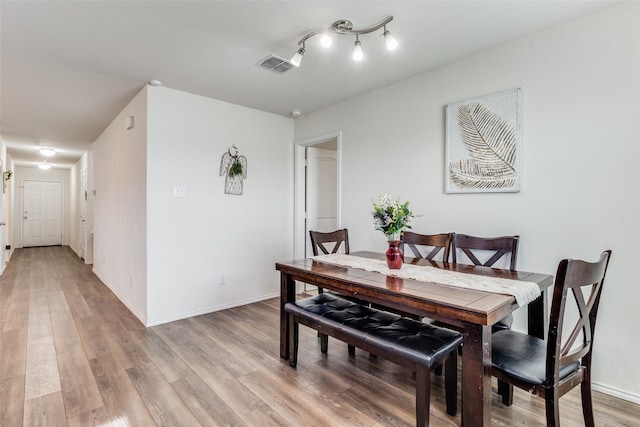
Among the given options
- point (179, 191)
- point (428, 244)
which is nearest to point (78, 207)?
point (179, 191)

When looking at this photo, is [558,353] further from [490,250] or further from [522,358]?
[490,250]

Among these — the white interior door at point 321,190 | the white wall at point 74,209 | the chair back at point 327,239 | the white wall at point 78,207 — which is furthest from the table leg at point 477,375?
the white wall at point 74,209

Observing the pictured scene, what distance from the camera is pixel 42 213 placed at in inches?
357

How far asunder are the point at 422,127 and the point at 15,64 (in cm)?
352

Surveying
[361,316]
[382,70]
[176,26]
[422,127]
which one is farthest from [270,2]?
[361,316]

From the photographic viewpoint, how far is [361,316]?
2070 mm

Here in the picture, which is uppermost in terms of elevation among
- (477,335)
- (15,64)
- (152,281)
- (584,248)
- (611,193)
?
(15,64)

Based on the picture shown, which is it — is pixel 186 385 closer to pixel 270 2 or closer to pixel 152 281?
pixel 152 281

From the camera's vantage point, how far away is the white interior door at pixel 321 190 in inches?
174

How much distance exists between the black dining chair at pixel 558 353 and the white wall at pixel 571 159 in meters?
0.63

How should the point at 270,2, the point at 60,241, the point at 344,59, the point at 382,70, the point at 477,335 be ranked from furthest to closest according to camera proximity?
the point at 60,241, the point at 382,70, the point at 344,59, the point at 270,2, the point at 477,335

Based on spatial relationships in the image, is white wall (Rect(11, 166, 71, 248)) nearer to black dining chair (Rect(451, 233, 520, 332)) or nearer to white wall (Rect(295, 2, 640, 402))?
white wall (Rect(295, 2, 640, 402))

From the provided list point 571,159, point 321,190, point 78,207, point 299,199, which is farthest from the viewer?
point 78,207

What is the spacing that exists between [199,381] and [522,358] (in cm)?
193
